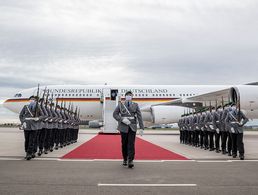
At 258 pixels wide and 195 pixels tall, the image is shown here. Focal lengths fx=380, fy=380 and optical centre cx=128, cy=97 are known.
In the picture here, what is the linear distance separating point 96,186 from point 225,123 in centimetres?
599

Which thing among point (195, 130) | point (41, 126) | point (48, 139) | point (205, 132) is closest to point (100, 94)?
point (195, 130)

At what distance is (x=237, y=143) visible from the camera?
9961 mm

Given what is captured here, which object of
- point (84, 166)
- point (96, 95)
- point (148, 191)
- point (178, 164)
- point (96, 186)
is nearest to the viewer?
point (148, 191)

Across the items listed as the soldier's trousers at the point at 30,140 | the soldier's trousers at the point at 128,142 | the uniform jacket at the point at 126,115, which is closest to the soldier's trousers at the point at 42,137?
the soldier's trousers at the point at 30,140

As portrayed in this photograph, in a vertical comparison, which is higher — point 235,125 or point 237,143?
point 235,125

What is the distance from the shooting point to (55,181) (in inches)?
233

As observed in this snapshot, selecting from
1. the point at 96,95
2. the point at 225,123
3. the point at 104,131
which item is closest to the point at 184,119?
the point at 225,123

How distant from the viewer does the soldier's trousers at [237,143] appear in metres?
9.73

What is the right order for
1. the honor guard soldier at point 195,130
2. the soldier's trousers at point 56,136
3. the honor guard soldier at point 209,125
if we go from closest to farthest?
1. the honor guard soldier at point 209,125
2. the soldier's trousers at point 56,136
3. the honor guard soldier at point 195,130

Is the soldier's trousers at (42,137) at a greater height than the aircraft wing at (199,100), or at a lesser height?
lesser

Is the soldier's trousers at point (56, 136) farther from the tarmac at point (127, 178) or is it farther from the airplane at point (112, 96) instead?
the airplane at point (112, 96)

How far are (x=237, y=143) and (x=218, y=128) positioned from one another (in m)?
1.70

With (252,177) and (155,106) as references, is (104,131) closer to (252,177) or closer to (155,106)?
(155,106)

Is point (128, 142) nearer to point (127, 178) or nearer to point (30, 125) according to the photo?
point (127, 178)
